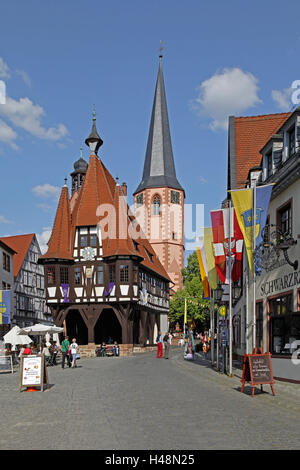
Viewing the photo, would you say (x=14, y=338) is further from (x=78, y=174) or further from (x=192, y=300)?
(x=192, y=300)

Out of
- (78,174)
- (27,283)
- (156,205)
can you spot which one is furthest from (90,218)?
(156,205)

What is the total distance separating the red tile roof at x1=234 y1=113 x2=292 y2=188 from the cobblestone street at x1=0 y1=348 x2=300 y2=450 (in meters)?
14.4

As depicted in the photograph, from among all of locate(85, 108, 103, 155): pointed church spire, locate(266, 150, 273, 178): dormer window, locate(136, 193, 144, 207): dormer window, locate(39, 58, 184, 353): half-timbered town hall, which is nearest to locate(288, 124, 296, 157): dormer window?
locate(266, 150, 273, 178): dormer window

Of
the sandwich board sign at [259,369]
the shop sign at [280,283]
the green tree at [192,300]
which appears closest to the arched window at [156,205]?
the green tree at [192,300]

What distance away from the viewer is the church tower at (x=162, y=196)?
8931cm

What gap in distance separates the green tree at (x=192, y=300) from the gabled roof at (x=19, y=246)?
1993 centimetres

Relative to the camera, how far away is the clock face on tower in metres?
48.7

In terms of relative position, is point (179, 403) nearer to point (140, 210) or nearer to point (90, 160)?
point (90, 160)

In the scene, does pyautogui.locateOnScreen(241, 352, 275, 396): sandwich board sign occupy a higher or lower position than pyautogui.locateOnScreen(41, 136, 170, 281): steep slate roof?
lower

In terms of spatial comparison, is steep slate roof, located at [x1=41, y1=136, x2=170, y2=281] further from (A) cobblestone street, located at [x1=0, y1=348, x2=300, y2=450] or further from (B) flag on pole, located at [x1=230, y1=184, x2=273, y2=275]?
(A) cobblestone street, located at [x1=0, y1=348, x2=300, y2=450]

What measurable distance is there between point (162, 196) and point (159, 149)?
22.9 ft

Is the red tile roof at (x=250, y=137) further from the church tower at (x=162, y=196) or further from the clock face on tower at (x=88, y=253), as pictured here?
the church tower at (x=162, y=196)

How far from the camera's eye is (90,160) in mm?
54000
